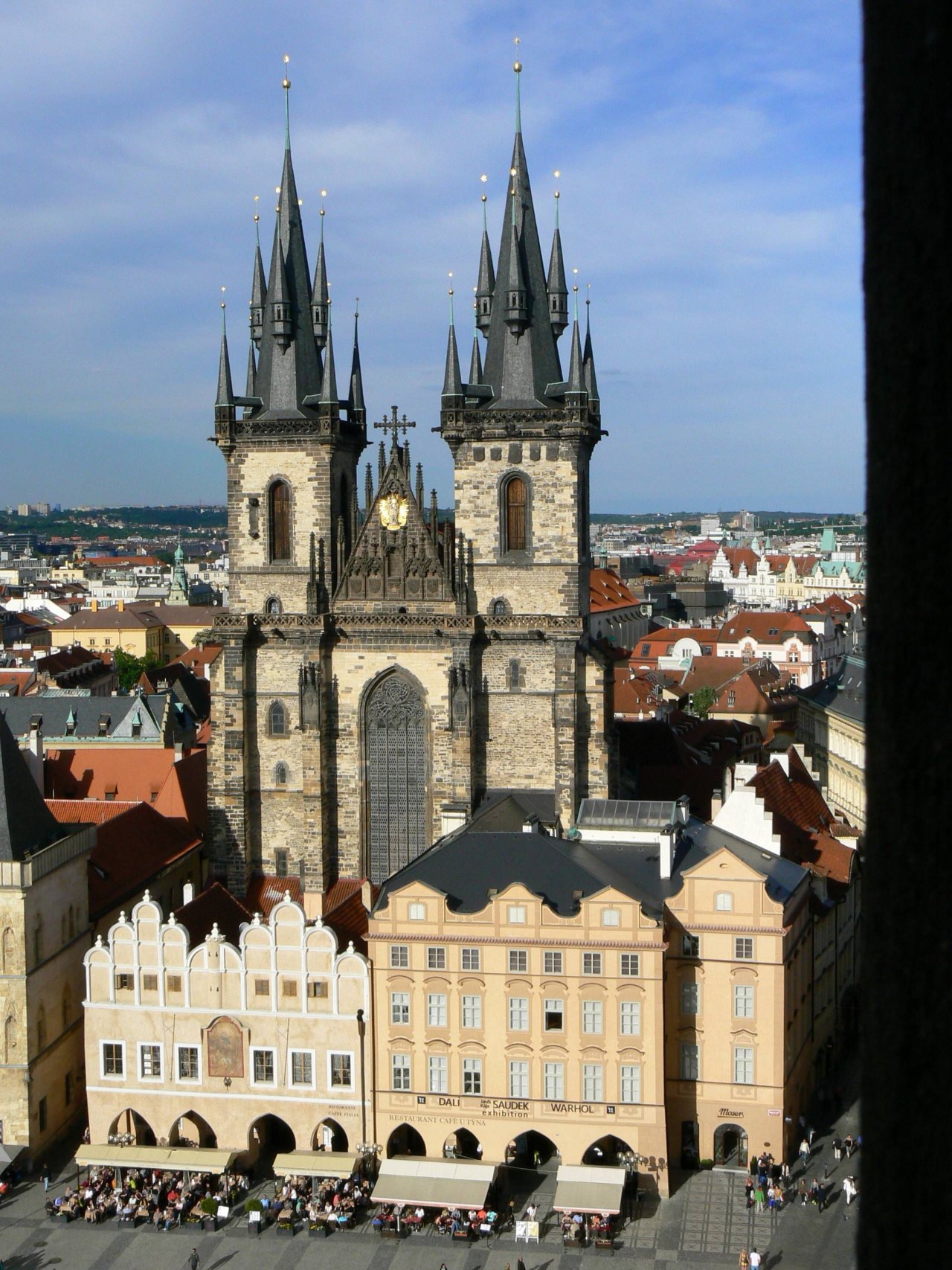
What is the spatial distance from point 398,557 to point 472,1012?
830 inches

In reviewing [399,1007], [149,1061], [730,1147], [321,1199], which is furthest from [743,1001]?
[149,1061]

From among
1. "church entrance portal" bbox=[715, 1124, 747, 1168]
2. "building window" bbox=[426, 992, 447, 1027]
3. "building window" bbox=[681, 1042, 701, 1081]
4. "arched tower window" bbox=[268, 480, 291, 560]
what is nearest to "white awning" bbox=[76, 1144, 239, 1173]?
"building window" bbox=[426, 992, 447, 1027]

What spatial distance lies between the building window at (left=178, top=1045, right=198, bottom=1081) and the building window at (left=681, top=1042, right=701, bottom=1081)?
14.8 meters

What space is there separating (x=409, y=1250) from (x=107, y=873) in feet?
70.1

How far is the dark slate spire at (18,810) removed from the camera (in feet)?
146

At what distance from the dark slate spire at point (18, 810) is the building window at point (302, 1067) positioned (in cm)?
1051

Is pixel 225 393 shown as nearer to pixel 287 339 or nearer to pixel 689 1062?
pixel 287 339

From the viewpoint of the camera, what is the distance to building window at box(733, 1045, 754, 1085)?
42.2 m

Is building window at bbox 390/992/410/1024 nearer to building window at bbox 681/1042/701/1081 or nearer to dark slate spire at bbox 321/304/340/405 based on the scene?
building window at bbox 681/1042/701/1081

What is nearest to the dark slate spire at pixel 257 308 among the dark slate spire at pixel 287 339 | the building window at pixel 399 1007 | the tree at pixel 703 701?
the dark slate spire at pixel 287 339

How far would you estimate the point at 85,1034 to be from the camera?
44.3 meters

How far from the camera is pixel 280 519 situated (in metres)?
59.4

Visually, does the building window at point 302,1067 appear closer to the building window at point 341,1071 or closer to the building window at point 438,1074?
the building window at point 341,1071

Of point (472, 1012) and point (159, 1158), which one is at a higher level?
point (472, 1012)
